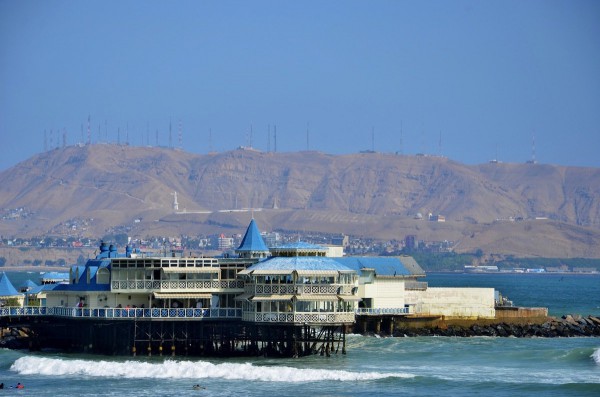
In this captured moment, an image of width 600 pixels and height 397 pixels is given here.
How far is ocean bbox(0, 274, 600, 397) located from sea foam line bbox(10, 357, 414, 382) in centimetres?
5

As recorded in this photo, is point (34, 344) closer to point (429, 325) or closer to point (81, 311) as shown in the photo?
point (81, 311)

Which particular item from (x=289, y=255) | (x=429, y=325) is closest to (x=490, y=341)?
(x=429, y=325)

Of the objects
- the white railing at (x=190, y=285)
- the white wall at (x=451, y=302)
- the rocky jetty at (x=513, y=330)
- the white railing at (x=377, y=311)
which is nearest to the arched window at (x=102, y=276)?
the white railing at (x=190, y=285)

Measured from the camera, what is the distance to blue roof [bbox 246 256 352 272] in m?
75.3

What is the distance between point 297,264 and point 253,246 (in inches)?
324

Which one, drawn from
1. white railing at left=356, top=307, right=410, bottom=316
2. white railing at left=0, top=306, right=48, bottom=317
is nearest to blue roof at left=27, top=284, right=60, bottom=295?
white railing at left=0, top=306, right=48, bottom=317

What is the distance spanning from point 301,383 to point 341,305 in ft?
28.4

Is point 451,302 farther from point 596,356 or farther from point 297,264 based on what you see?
point 297,264

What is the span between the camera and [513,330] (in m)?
95.2

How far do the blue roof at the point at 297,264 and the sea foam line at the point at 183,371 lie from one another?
5648 mm

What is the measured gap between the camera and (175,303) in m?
79.1

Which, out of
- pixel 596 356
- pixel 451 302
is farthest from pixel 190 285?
pixel 451 302

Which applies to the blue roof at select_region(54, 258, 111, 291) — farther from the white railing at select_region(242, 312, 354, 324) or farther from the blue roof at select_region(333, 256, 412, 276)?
the blue roof at select_region(333, 256, 412, 276)

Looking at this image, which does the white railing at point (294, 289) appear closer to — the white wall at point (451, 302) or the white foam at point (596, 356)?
the white foam at point (596, 356)
